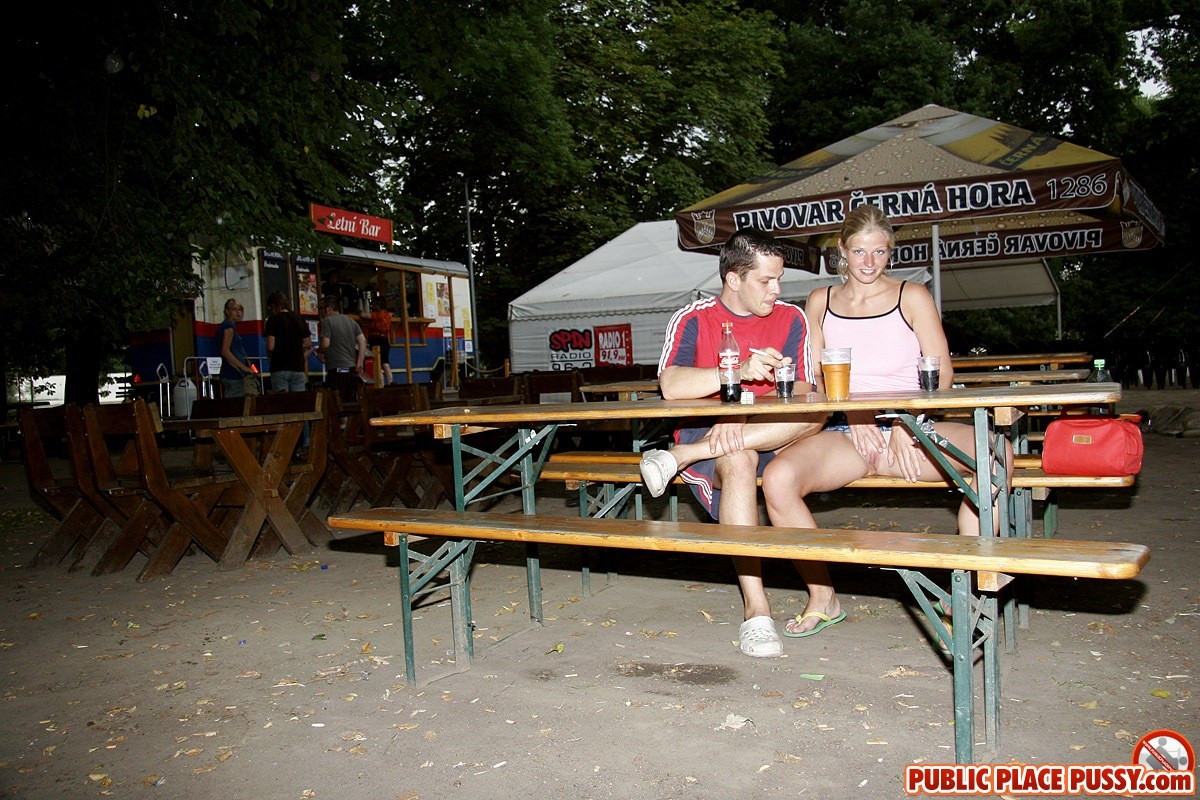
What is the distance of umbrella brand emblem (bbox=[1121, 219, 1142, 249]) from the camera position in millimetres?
8338

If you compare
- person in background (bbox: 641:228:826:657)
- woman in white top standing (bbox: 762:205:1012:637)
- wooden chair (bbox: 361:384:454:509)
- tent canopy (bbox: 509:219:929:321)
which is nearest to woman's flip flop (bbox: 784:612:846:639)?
woman in white top standing (bbox: 762:205:1012:637)

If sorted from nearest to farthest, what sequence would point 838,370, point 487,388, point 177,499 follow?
1. point 838,370
2. point 177,499
3. point 487,388

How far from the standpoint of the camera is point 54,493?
19.9 ft

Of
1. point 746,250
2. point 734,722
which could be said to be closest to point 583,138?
point 746,250

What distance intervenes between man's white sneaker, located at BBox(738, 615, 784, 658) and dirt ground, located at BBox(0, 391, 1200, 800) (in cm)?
5

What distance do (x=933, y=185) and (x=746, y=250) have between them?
9.64 feet

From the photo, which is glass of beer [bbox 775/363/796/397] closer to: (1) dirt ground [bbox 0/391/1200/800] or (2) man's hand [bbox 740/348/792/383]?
(2) man's hand [bbox 740/348/792/383]

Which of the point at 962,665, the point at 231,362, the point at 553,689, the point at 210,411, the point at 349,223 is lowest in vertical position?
the point at 553,689

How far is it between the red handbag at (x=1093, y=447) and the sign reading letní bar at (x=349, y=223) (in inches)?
400

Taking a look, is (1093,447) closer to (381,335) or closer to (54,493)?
(54,493)

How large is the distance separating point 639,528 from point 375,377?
1242cm

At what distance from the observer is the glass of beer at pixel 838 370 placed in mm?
3146

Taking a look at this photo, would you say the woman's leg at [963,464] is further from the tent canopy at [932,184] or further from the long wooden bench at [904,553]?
the tent canopy at [932,184]

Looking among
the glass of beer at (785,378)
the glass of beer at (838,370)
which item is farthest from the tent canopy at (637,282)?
the glass of beer at (838,370)
